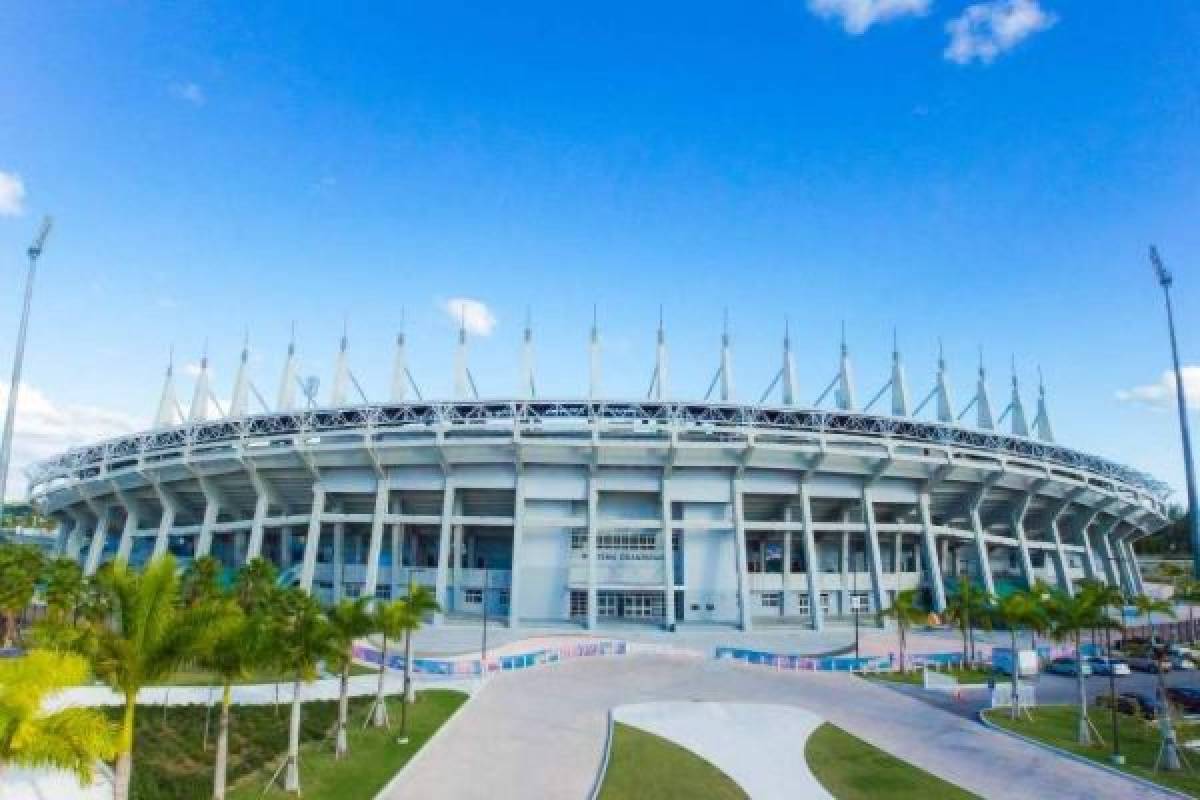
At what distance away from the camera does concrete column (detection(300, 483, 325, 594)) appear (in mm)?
60281

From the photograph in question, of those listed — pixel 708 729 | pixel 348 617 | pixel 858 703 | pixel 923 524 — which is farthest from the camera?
pixel 923 524

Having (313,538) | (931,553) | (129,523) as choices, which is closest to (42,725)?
(313,538)

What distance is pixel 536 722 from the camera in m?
28.9

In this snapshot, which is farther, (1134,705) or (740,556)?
(740,556)

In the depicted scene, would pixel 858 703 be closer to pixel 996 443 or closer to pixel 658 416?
pixel 658 416

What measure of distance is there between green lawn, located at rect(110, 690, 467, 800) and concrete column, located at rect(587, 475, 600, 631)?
23701 mm

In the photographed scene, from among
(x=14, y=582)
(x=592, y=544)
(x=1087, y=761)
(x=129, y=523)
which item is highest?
(x=129, y=523)

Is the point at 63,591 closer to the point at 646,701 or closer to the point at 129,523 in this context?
the point at 646,701

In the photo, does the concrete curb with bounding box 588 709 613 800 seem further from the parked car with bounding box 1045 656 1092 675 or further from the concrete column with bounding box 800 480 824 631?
the concrete column with bounding box 800 480 824 631

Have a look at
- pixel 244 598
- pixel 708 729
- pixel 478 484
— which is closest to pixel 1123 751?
pixel 708 729

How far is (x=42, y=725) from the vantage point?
1115 centimetres

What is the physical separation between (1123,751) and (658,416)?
38.4 metres

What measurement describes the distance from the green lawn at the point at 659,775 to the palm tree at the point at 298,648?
9.20 metres

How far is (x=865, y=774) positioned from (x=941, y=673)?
760 inches
